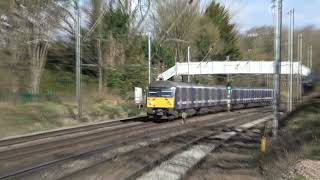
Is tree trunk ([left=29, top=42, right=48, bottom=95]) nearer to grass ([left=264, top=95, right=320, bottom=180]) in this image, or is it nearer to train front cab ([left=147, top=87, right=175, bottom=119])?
train front cab ([left=147, top=87, right=175, bottom=119])

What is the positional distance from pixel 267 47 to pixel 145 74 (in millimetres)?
36178

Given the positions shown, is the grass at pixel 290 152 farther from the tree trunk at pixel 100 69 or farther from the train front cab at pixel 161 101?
the tree trunk at pixel 100 69

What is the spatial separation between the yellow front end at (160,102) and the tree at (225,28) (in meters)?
60.6

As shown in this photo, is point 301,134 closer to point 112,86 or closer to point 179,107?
point 179,107

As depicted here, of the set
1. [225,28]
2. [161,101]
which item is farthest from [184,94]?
[225,28]

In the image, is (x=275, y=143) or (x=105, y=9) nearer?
(x=275, y=143)

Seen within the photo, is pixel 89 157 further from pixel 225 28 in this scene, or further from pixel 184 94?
pixel 225 28

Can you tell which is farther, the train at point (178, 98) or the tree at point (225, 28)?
the tree at point (225, 28)

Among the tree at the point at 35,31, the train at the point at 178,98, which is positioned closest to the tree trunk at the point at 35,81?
the tree at the point at 35,31

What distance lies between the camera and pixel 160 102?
38.5 meters

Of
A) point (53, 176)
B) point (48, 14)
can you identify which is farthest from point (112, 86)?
point (53, 176)

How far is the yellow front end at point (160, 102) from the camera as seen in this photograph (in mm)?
38188

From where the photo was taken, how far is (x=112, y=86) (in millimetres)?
59469

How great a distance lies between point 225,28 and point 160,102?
65.7 m
